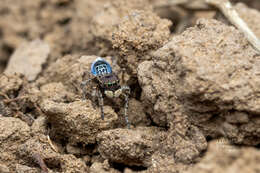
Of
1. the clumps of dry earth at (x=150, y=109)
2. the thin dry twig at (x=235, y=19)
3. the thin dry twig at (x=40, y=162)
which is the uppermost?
the thin dry twig at (x=235, y=19)

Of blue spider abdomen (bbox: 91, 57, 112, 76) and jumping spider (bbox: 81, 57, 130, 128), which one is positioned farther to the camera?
blue spider abdomen (bbox: 91, 57, 112, 76)

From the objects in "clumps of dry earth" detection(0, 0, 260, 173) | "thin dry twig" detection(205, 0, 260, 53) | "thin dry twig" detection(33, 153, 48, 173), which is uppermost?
"thin dry twig" detection(205, 0, 260, 53)

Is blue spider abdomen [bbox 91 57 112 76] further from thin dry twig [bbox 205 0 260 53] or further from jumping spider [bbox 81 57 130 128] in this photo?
thin dry twig [bbox 205 0 260 53]

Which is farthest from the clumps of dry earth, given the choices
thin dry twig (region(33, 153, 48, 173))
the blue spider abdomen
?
the blue spider abdomen

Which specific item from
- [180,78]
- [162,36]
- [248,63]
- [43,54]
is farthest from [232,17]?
[43,54]

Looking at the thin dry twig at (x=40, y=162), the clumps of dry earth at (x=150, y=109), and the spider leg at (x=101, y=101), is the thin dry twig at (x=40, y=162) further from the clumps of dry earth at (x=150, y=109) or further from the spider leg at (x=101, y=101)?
the spider leg at (x=101, y=101)

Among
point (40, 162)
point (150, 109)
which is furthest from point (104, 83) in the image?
point (40, 162)

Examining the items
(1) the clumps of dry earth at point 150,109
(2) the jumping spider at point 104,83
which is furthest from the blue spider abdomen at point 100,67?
(1) the clumps of dry earth at point 150,109

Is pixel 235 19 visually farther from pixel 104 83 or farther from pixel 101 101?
pixel 101 101
